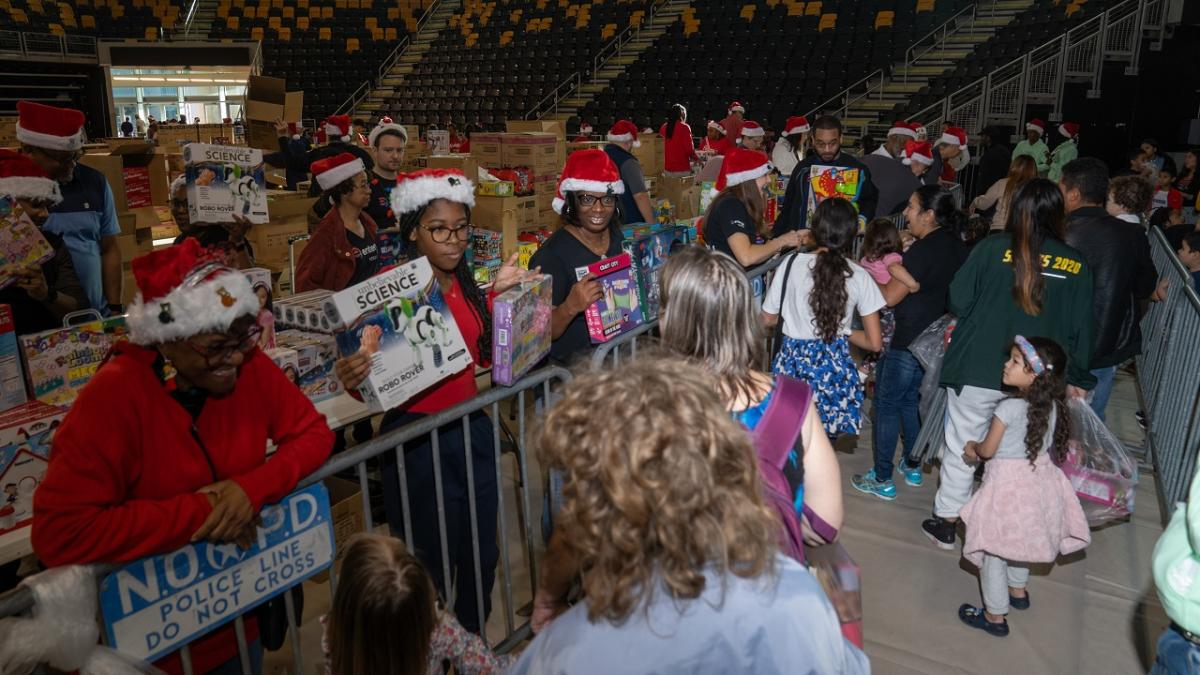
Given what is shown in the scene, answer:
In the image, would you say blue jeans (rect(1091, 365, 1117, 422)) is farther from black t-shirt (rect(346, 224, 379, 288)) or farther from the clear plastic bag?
black t-shirt (rect(346, 224, 379, 288))

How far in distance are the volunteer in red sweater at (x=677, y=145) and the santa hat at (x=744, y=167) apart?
492 centimetres

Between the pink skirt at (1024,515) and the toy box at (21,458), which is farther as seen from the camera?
the pink skirt at (1024,515)

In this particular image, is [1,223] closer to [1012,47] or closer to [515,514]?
[515,514]

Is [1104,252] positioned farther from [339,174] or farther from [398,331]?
[339,174]

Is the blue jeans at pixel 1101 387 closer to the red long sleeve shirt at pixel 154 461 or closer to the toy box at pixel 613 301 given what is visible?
the toy box at pixel 613 301

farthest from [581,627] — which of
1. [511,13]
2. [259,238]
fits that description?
[511,13]

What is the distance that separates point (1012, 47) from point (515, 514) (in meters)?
13.9

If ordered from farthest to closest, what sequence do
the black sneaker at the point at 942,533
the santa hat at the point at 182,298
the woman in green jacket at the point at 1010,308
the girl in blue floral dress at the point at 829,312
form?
the black sneaker at the point at 942,533 < the girl in blue floral dress at the point at 829,312 < the woman in green jacket at the point at 1010,308 < the santa hat at the point at 182,298

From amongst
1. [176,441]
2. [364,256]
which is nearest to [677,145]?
[364,256]

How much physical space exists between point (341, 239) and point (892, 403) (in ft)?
9.53

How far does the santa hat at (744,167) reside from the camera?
4121 mm

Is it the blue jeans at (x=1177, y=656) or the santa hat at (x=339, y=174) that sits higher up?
the santa hat at (x=339, y=174)

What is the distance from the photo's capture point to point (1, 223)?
116 inches

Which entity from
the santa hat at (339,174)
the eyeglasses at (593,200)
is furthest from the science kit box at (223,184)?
the eyeglasses at (593,200)
